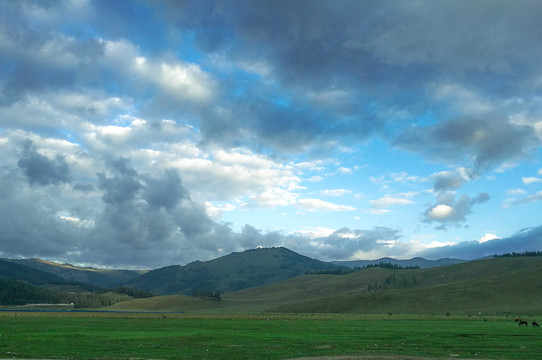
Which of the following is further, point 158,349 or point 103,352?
point 158,349

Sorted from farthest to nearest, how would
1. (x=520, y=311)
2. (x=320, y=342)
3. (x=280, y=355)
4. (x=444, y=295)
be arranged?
(x=444, y=295) < (x=520, y=311) < (x=320, y=342) < (x=280, y=355)

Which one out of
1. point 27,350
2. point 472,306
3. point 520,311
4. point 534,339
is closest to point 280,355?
point 27,350

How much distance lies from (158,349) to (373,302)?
156 meters

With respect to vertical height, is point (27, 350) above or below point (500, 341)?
above

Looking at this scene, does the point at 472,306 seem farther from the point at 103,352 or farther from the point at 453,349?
the point at 103,352

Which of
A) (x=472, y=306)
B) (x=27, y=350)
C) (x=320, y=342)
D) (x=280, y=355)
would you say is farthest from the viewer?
(x=472, y=306)

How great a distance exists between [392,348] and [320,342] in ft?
27.5

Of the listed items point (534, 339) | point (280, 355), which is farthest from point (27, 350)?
point (534, 339)

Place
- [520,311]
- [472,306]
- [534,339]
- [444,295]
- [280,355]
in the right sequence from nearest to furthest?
[280,355], [534,339], [520,311], [472,306], [444,295]

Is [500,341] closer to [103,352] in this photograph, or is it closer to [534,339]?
[534,339]

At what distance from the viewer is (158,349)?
38.9m

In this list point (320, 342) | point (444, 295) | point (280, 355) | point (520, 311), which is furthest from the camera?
point (444, 295)

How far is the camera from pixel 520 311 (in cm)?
13800

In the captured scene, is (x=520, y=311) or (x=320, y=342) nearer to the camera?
(x=320, y=342)
